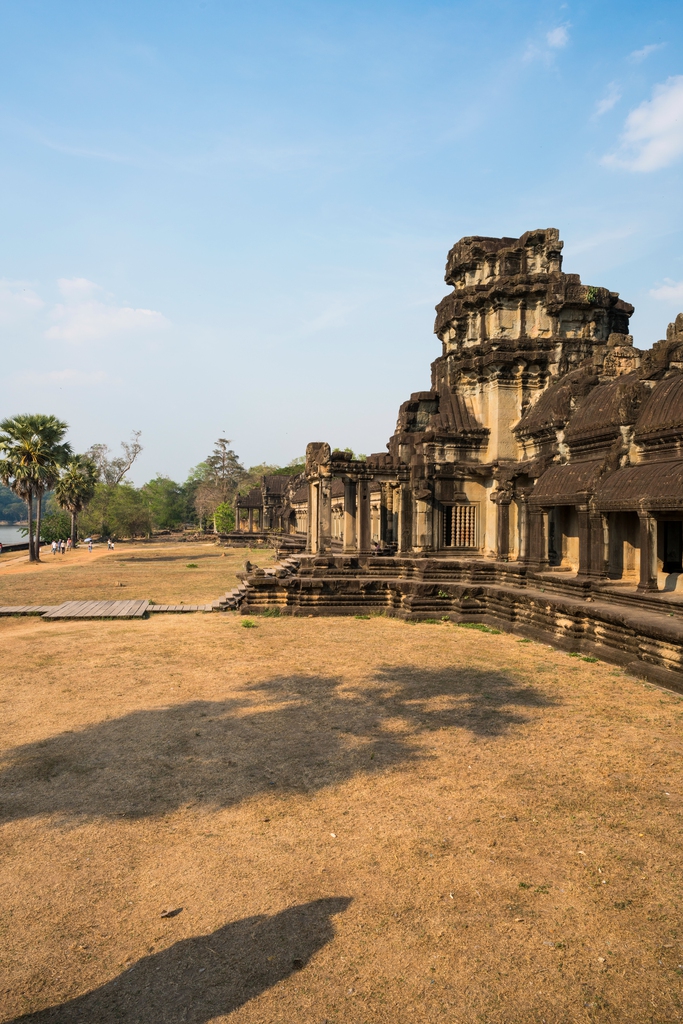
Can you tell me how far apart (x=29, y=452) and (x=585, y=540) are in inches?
1352

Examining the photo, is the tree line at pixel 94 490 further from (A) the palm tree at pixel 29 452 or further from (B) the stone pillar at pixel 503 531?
(B) the stone pillar at pixel 503 531

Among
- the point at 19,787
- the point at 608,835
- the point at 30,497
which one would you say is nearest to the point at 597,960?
the point at 608,835

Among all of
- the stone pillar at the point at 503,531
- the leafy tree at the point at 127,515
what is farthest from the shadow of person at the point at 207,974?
the leafy tree at the point at 127,515

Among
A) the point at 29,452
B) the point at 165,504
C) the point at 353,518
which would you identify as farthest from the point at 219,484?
the point at 353,518

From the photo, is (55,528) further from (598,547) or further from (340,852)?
(340,852)

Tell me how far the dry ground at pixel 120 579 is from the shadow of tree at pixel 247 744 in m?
11.8

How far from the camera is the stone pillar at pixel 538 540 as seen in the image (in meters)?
16.9

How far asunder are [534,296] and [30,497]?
105 feet

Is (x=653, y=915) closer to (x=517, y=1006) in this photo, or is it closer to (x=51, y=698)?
(x=517, y=1006)

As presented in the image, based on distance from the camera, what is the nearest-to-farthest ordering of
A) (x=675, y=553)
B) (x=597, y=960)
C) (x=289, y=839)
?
(x=597, y=960)
(x=289, y=839)
(x=675, y=553)

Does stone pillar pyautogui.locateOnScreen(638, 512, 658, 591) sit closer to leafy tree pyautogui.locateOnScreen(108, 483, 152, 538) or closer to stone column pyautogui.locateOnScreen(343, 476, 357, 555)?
stone column pyautogui.locateOnScreen(343, 476, 357, 555)

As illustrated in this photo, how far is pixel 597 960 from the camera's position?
3.80m

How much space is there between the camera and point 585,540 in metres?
14.4

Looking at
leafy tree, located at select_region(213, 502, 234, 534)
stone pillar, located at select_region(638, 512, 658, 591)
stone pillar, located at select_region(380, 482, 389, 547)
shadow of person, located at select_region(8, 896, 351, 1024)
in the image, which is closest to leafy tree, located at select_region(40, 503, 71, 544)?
leafy tree, located at select_region(213, 502, 234, 534)
